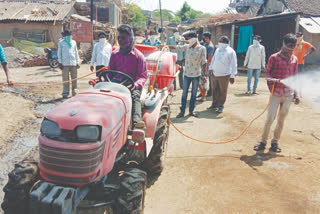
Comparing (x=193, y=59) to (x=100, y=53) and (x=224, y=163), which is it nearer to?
(x=100, y=53)

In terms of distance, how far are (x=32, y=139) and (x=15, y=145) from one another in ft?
1.27

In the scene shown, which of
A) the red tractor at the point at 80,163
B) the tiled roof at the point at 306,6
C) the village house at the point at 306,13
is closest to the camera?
the red tractor at the point at 80,163

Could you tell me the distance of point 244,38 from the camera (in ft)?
62.3

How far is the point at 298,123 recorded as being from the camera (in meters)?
7.06

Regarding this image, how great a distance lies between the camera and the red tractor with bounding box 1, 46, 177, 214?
2406mm

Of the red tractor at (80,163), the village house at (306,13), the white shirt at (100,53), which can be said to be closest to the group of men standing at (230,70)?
the white shirt at (100,53)

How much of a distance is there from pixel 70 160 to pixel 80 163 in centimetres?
9

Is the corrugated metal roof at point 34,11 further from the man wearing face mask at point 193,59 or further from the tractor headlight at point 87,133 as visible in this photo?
the tractor headlight at point 87,133

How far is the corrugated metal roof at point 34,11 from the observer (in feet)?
66.4

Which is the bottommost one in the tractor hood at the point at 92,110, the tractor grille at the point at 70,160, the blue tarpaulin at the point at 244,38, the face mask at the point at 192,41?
the tractor grille at the point at 70,160

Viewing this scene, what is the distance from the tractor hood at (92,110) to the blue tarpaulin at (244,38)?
17479 millimetres

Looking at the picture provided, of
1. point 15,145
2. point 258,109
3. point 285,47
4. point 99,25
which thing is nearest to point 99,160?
point 15,145

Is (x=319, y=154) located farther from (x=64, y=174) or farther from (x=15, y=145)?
(x=15, y=145)

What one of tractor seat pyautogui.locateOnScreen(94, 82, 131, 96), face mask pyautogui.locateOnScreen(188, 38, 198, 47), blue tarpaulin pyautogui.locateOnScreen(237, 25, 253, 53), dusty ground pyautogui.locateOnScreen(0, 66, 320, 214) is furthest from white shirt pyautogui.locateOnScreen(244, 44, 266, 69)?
blue tarpaulin pyautogui.locateOnScreen(237, 25, 253, 53)
